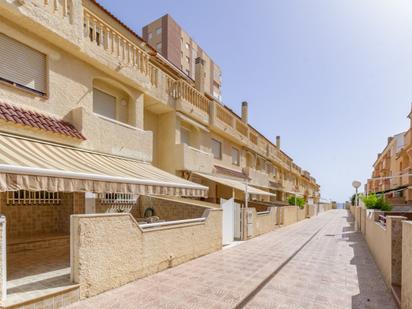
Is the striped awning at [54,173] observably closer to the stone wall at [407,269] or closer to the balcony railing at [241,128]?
the stone wall at [407,269]

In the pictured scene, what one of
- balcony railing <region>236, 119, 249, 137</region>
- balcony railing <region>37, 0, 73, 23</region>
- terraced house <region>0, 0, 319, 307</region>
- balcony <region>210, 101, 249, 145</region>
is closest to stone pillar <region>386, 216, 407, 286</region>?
terraced house <region>0, 0, 319, 307</region>

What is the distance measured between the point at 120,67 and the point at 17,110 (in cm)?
551

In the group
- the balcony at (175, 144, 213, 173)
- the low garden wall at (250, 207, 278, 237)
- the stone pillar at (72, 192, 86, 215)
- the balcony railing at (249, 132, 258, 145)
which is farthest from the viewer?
the balcony railing at (249, 132, 258, 145)

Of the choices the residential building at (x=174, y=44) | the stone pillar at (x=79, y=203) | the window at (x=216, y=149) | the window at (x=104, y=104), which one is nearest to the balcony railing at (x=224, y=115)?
the window at (x=216, y=149)

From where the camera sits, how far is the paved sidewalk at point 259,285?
22.3 feet

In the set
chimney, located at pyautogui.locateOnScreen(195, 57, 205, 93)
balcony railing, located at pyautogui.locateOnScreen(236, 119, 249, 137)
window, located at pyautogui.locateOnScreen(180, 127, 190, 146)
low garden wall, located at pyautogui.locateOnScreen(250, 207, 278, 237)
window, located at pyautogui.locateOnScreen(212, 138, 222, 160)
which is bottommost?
low garden wall, located at pyautogui.locateOnScreen(250, 207, 278, 237)

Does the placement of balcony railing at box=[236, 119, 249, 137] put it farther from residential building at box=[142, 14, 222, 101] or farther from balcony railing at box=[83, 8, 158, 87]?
residential building at box=[142, 14, 222, 101]

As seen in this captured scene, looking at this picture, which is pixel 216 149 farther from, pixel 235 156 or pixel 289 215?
pixel 289 215

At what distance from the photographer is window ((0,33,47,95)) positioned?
8797 millimetres

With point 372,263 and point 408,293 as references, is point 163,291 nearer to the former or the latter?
point 408,293

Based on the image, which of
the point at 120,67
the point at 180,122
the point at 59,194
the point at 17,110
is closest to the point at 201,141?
the point at 180,122

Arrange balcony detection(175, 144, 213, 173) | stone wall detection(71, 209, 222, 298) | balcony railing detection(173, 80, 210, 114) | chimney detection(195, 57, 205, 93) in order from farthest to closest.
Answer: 1. chimney detection(195, 57, 205, 93)
2. balcony railing detection(173, 80, 210, 114)
3. balcony detection(175, 144, 213, 173)
4. stone wall detection(71, 209, 222, 298)

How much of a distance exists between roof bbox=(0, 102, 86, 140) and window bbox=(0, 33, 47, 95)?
1.05 m

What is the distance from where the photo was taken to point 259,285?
8.12m
